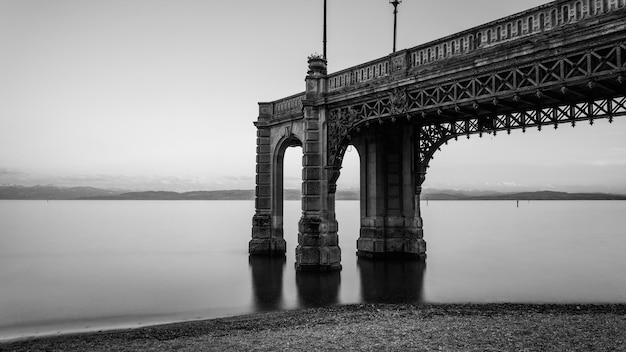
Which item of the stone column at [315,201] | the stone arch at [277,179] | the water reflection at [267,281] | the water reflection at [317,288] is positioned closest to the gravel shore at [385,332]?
the water reflection at [317,288]

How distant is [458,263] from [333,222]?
38.3ft

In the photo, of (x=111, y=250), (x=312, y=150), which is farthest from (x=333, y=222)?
(x=111, y=250)

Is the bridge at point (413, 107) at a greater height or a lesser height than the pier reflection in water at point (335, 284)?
greater

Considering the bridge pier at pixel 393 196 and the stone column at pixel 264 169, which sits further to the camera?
the stone column at pixel 264 169

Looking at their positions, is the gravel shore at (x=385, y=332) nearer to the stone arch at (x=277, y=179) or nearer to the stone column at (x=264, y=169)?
the stone arch at (x=277, y=179)

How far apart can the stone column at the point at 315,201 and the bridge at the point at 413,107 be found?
51mm

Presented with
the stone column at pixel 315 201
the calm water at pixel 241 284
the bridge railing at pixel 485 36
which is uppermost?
the bridge railing at pixel 485 36

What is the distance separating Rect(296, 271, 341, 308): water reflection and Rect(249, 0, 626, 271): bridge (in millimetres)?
570

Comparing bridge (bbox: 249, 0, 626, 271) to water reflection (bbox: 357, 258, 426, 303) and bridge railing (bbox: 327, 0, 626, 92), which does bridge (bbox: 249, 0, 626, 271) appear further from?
water reflection (bbox: 357, 258, 426, 303)

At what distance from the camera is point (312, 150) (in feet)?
76.0

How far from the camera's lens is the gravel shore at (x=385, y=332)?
11.0 meters

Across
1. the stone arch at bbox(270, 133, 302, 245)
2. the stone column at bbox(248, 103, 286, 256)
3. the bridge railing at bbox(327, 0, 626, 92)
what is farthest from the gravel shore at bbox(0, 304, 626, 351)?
the stone column at bbox(248, 103, 286, 256)

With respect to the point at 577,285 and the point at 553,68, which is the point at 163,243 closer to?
the point at 577,285

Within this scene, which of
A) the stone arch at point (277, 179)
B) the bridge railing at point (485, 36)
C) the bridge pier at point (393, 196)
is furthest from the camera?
the stone arch at point (277, 179)
